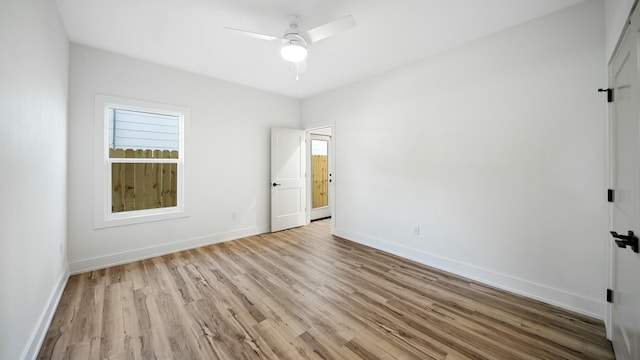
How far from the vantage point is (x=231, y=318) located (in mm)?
2020

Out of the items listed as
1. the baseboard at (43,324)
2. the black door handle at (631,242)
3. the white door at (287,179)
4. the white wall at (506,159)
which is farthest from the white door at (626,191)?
the white door at (287,179)

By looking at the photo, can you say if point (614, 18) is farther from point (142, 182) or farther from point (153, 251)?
point (153, 251)

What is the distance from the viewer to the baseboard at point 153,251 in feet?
9.53

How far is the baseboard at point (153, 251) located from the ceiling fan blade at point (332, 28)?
3.33 metres

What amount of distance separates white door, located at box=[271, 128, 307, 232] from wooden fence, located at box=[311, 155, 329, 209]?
0.73m

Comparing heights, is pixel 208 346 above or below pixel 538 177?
below

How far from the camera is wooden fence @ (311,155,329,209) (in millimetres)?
5945

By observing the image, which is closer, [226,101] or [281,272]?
[281,272]

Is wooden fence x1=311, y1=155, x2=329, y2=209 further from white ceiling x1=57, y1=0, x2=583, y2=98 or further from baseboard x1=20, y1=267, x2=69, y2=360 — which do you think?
baseboard x1=20, y1=267, x2=69, y2=360

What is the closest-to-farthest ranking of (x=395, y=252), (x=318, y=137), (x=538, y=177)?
1. (x=538, y=177)
2. (x=395, y=252)
3. (x=318, y=137)

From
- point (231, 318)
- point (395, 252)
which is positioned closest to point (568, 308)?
point (395, 252)

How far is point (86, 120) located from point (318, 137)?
409 cm

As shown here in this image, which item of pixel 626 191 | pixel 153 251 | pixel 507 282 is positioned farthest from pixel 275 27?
pixel 507 282

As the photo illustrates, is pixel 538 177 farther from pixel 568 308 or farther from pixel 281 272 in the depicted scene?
pixel 281 272
